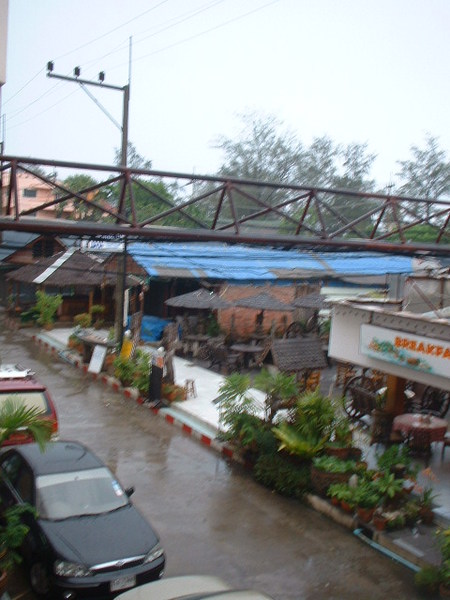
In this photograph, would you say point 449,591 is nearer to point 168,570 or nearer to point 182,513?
point 168,570

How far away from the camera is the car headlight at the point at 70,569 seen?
21.7 ft

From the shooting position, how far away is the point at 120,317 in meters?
19.0

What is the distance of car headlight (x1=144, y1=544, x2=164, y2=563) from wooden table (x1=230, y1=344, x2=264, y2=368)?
1243 cm

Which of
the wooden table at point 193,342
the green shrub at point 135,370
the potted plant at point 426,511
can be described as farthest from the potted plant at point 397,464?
the wooden table at point 193,342

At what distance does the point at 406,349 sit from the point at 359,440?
2.97m

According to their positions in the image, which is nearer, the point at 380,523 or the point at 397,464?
the point at 380,523

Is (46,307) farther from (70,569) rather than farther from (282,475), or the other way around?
(70,569)

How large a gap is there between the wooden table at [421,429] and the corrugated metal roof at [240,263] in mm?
9973

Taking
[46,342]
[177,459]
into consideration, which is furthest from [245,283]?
[177,459]

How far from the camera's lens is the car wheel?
6752mm

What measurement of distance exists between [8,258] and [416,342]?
2710cm

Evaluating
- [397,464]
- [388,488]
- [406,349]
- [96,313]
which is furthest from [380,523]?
[96,313]

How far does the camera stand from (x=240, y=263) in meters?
25.5

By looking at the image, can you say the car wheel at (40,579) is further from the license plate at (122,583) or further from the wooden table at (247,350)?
the wooden table at (247,350)
